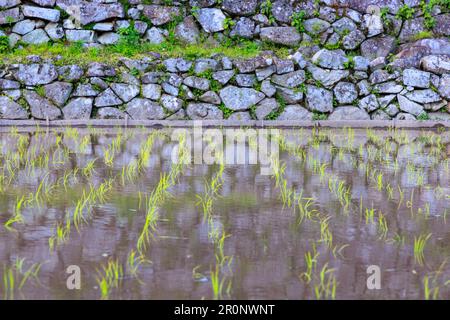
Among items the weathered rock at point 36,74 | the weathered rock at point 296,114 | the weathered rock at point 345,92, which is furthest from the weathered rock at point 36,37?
the weathered rock at point 345,92

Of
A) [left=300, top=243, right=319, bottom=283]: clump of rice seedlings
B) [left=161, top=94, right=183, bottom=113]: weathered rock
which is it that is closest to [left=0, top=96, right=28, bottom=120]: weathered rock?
[left=161, top=94, right=183, bottom=113]: weathered rock

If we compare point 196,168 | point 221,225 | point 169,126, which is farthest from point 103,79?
point 221,225

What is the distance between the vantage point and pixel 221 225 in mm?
3236

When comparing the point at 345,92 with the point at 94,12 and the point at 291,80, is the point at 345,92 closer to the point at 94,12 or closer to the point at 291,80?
the point at 291,80

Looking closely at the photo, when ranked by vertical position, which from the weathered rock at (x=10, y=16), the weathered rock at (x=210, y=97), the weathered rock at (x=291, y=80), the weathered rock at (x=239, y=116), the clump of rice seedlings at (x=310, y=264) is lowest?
the clump of rice seedlings at (x=310, y=264)

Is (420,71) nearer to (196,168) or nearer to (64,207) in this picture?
(196,168)

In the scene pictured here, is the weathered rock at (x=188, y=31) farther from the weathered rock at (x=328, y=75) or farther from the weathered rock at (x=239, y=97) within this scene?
the weathered rock at (x=328, y=75)

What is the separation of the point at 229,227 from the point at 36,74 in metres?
6.45

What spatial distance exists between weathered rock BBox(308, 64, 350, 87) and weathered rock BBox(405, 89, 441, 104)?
1.05m

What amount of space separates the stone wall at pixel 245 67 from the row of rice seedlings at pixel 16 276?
642 cm

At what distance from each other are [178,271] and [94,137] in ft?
16.1

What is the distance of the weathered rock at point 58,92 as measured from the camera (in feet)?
28.5

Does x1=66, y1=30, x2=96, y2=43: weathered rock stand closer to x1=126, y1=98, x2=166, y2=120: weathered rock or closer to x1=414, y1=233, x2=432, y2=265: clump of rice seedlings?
x1=126, y1=98, x2=166, y2=120: weathered rock

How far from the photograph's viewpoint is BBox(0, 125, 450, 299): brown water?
7.77 ft
